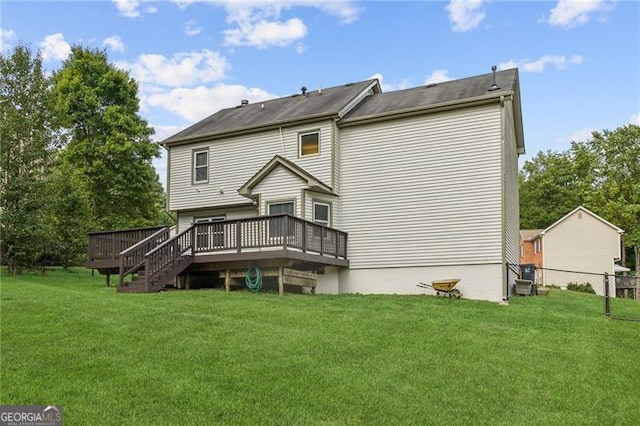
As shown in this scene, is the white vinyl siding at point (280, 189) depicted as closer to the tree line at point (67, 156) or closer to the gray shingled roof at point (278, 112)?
the gray shingled roof at point (278, 112)

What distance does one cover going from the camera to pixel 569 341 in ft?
30.7

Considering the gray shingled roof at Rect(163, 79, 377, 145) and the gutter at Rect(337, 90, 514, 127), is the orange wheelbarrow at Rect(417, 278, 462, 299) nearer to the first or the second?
the gutter at Rect(337, 90, 514, 127)

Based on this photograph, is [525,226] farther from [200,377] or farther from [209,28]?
[200,377]

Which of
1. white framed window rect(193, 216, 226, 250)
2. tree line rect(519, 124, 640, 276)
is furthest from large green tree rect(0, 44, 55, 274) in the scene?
tree line rect(519, 124, 640, 276)

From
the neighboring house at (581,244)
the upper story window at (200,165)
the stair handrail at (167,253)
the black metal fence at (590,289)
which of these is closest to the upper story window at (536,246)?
the neighboring house at (581,244)

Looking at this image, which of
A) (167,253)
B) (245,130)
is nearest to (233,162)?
(245,130)

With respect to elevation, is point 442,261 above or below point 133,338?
above

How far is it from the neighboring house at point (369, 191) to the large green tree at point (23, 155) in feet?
16.1

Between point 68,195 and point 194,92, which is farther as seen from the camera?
point 194,92

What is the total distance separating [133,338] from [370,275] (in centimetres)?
948

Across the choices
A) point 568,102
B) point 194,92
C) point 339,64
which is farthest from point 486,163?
point 194,92

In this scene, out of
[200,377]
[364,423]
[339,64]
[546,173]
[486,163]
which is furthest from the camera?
[546,173]

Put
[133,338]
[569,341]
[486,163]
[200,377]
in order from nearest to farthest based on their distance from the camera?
[200,377] < [133,338] < [569,341] < [486,163]

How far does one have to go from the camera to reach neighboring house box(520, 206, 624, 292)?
34.0 meters
